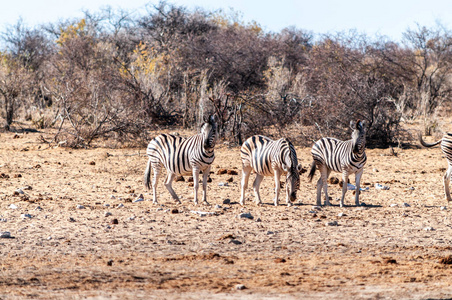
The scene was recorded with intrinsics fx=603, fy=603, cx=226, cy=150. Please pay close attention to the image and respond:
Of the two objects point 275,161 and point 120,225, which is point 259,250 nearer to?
point 120,225

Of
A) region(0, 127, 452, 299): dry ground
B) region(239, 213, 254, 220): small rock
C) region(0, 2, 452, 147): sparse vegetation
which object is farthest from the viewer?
region(0, 2, 452, 147): sparse vegetation

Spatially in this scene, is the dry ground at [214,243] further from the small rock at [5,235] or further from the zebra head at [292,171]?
the zebra head at [292,171]

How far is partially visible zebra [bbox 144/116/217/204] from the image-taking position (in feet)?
30.0

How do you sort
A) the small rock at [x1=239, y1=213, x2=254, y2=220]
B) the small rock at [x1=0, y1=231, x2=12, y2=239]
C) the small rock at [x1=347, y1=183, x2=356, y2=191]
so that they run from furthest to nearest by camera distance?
the small rock at [x1=347, y1=183, x2=356, y2=191] < the small rock at [x1=239, y1=213, x2=254, y2=220] < the small rock at [x1=0, y1=231, x2=12, y2=239]

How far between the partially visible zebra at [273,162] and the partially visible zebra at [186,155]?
2.24 feet

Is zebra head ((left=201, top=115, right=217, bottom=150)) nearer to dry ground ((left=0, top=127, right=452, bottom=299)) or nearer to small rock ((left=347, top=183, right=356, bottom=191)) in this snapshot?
dry ground ((left=0, top=127, right=452, bottom=299))

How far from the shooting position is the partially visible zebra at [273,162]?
8.97m

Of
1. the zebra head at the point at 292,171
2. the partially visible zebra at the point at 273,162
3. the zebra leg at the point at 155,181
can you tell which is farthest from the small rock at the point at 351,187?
the zebra leg at the point at 155,181

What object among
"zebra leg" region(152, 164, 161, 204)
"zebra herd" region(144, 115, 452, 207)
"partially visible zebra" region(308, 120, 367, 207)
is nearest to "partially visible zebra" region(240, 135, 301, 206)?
"zebra herd" region(144, 115, 452, 207)

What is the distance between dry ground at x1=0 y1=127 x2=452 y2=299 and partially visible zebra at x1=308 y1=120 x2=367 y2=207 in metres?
0.46

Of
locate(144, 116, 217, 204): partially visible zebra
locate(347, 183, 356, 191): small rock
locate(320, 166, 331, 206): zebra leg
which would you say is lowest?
locate(347, 183, 356, 191): small rock

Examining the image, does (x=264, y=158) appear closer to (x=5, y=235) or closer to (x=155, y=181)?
(x=155, y=181)

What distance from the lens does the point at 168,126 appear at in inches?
748

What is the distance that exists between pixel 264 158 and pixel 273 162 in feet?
0.65
